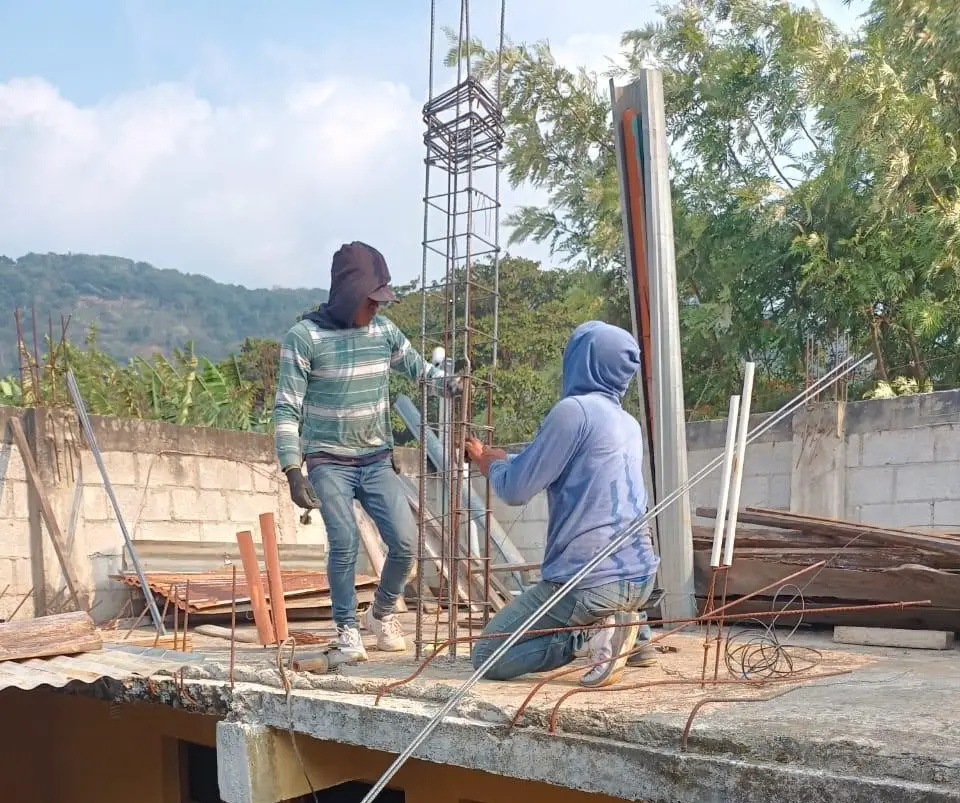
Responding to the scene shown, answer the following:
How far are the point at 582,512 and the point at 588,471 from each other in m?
0.15

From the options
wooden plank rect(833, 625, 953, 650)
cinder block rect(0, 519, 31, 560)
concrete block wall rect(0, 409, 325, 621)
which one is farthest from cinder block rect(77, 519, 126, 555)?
wooden plank rect(833, 625, 953, 650)

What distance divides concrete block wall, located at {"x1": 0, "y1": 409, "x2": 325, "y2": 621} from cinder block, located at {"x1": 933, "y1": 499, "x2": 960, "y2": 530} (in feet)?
16.4

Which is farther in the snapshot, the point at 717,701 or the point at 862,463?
the point at 862,463

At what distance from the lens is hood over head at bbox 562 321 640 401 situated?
146 inches

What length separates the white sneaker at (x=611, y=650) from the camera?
333cm

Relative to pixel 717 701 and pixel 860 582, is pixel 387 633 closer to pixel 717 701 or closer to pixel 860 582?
pixel 717 701

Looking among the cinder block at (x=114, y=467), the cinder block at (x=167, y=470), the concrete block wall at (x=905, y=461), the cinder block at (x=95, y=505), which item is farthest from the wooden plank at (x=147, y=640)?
the concrete block wall at (x=905, y=461)

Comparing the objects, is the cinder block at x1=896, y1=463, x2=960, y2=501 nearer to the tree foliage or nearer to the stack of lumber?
the stack of lumber

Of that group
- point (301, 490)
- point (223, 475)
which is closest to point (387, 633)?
point (301, 490)

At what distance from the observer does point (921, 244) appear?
36.9 ft

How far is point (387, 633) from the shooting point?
4.59 metres

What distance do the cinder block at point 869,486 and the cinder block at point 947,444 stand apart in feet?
1.10

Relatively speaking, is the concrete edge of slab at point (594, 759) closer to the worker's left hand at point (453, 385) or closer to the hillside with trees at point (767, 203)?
the worker's left hand at point (453, 385)

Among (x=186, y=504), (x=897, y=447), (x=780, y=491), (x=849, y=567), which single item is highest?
(x=897, y=447)
